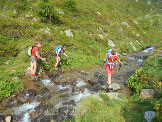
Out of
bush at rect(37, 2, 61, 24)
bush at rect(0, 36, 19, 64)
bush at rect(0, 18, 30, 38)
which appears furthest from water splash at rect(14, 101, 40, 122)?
bush at rect(37, 2, 61, 24)

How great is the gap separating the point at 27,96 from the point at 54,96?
1.90 m

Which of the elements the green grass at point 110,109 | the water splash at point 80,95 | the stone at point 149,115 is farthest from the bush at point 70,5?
the stone at point 149,115

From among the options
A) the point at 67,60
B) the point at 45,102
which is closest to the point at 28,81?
the point at 45,102

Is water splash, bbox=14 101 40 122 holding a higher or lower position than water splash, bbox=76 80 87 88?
higher

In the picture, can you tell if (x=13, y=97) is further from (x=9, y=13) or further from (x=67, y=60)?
(x=9, y=13)

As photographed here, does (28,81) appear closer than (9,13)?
Yes

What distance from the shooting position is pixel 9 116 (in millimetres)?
6676

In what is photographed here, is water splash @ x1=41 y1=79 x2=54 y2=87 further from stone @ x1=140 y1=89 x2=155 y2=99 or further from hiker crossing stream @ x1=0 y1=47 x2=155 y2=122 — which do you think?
stone @ x1=140 y1=89 x2=155 y2=99

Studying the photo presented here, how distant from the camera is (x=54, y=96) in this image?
28.6 feet

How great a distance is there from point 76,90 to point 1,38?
1206cm

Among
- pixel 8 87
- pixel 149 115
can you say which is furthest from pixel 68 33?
pixel 149 115

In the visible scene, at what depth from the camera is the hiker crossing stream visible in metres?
7.00

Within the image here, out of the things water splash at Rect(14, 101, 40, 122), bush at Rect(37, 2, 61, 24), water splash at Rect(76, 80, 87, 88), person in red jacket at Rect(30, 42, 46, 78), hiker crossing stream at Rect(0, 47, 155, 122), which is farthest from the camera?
bush at Rect(37, 2, 61, 24)

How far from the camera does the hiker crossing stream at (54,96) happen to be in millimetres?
7000
